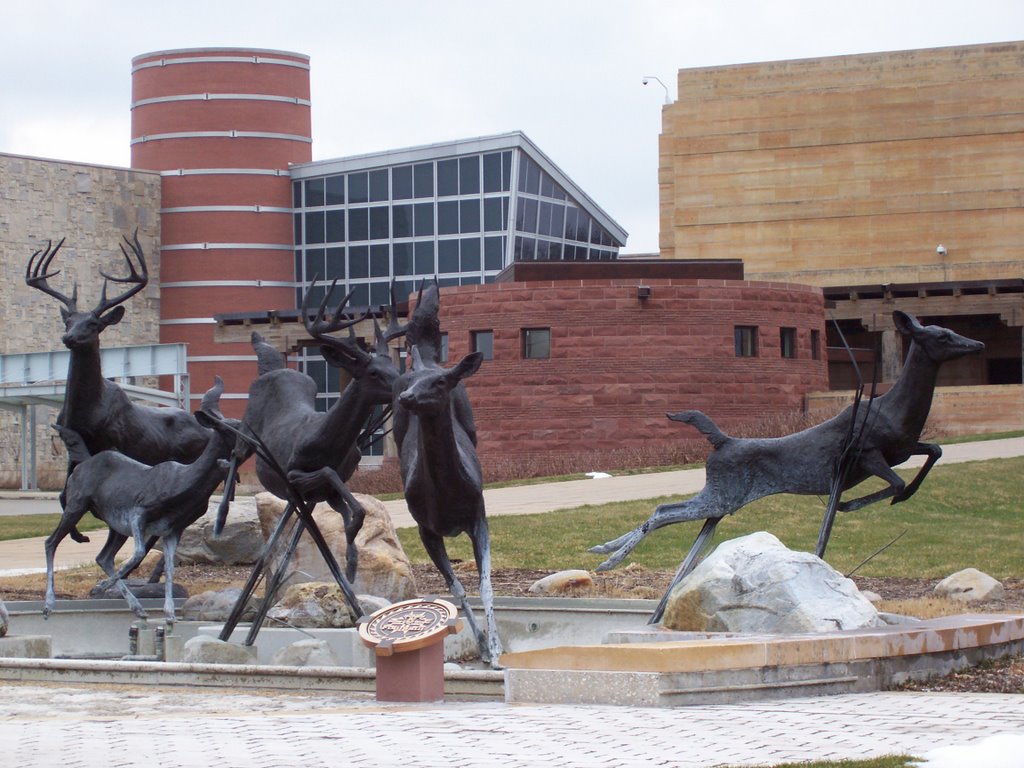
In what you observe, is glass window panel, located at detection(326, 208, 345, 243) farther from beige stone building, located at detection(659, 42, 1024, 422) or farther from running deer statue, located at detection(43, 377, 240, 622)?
running deer statue, located at detection(43, 377, 240, 622)

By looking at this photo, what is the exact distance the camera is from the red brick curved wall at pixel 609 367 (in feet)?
135

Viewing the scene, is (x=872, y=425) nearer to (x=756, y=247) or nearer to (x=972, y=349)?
(x=972, y=349)

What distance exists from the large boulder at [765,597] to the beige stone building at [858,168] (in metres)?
47.1

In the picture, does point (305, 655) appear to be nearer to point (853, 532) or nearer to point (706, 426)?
point (706, 426)

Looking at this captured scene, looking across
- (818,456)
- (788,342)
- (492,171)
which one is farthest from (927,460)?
(492,171)

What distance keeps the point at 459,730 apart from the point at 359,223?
2171 inches

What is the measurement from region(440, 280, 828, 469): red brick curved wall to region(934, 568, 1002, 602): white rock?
23085 mm

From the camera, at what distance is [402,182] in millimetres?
62219

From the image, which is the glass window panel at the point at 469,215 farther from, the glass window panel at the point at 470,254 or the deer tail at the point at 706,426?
the deer tail at the point at 706,426

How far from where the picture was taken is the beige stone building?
61219 mm

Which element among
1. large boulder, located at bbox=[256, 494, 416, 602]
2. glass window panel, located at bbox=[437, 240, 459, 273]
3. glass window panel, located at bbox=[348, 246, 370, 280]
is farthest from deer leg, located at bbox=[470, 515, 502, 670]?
glass window panel, located at bbox=[348, 246, 370, 280]

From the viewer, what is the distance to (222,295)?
214 ft

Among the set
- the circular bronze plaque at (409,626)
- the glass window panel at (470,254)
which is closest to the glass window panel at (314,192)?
the glass window panel at (470,254)

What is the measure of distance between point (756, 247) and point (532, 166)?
9689mm
